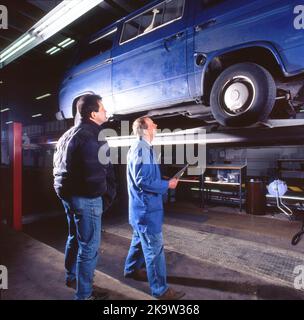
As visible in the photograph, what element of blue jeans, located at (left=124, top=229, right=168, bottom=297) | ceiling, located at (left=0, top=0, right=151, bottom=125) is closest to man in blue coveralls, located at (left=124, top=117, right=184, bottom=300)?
blue jeans, located at (left=124, top=229, right=168, bottom=297)

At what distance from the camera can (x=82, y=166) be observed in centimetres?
213

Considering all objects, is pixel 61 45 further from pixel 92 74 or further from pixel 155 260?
pixel 155 260

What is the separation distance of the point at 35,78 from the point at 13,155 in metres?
7.17

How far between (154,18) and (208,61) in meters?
1.22

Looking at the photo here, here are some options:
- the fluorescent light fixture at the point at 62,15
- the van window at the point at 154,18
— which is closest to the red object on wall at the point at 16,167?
the fluorescent light fixture at the point at 62,15

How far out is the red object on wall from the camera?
4660mm

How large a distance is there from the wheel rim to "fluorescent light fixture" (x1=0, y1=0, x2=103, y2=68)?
7.28 ft

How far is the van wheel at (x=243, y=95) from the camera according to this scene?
2479mm

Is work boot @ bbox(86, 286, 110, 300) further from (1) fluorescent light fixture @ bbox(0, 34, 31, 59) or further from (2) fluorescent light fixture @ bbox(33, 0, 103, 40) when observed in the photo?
(1) fluorescent light fixture @ bbox(0, 34, 31, 59)

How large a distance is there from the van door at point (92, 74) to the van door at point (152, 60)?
194 millimetres

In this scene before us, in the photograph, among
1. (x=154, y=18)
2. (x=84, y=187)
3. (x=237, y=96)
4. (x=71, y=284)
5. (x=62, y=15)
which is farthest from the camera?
(x=62, y=15)

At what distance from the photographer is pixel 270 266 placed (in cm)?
343

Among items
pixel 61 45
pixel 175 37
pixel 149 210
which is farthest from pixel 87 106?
pixel 61 45
